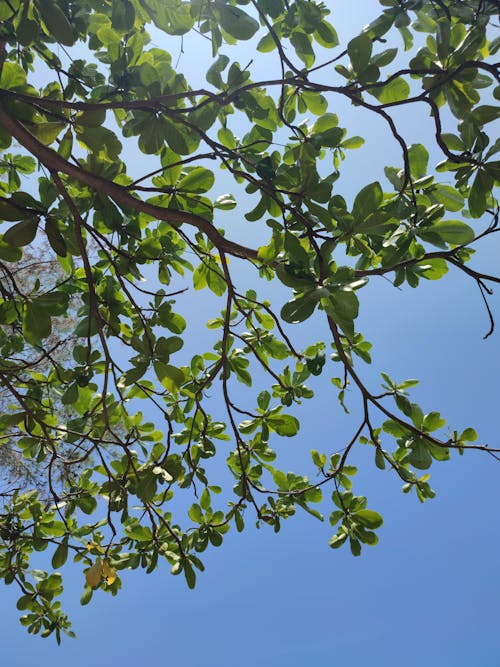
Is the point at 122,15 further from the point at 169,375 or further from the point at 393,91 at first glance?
the point at 169,375

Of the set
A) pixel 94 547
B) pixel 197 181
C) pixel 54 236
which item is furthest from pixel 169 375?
pixel 94 547

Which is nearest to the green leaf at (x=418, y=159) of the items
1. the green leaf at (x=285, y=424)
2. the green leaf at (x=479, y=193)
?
the green leaf at (x=479, y=193)

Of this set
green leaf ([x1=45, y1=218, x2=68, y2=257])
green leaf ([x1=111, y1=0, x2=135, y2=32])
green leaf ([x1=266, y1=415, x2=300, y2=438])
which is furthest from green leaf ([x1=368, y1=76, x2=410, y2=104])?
green leaf ([x1=266, y1=415, x2=300, y2=438])

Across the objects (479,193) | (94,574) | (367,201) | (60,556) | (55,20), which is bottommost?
(94,574)

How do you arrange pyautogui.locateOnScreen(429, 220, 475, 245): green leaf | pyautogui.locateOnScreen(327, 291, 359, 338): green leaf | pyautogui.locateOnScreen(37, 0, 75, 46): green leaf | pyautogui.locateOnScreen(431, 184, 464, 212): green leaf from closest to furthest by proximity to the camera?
pyautogui.locateOnScreen(327, 291, 359, 338): green leaf → pyautogui.locateOnScreen(37, 0, 75, 46): green leaf → pyautogui.locateOnScreen(429, 220, 475, 245): green leaf → pyautogui.locateOnScreen(431, 184, 464, 212): green leaf

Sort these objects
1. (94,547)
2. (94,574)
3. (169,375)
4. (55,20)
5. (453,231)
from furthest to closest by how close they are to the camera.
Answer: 1. (94,547)
2. (94,574)
3. (169,375)
4. (453,231)
5. (55,20)

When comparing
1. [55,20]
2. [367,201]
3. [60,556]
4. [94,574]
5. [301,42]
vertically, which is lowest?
[94,574]

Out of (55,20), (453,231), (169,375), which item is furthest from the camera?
(169,375)

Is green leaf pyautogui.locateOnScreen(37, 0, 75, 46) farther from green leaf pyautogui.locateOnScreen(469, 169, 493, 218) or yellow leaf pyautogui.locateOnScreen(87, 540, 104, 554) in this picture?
yellow leaf pyautogui.locateOnScreen(87, 540, 104, 554)

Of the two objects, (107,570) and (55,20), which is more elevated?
(55,20)

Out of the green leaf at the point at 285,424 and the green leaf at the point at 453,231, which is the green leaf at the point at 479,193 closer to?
the green leaf at the point at 453,231

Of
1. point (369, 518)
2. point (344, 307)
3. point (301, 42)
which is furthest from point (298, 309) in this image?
point (369, 518)

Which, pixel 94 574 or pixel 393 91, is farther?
pixel 94 574

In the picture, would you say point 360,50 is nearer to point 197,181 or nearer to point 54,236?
point 197,181
